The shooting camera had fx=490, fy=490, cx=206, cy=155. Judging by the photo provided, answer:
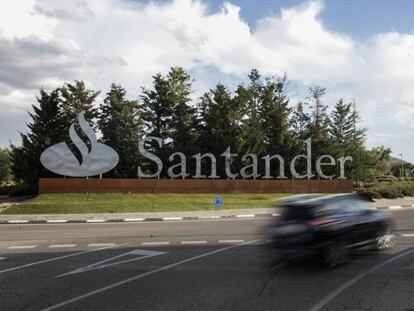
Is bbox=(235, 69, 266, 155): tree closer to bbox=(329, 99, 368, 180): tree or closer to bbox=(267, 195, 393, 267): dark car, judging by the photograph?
bbox=(329, 99, 368, 180): tree

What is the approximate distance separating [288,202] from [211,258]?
259cm

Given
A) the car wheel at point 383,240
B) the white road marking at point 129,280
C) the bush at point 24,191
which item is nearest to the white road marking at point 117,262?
the white road marking at point 129,280

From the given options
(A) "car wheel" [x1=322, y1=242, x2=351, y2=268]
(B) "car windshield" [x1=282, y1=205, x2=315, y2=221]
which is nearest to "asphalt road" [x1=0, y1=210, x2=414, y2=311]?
(A) "car wheel" [x1=322, y1=242, x2=351, y2=268]

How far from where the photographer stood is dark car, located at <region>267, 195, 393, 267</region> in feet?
32.6

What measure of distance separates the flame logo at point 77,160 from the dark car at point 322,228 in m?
28.4

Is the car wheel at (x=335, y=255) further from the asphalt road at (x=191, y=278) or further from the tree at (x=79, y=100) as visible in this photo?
the tree at (x=79, y=100)

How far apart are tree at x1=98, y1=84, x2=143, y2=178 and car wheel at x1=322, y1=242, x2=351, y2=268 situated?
41.9m

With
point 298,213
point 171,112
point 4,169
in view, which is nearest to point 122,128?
point 171,112

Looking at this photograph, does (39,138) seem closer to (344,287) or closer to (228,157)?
(228,157)

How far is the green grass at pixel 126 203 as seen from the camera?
3005cm

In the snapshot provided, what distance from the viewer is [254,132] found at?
51.1 m

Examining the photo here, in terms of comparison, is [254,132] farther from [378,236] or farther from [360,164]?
[378,236]

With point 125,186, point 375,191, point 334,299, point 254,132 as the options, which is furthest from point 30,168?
point 334,299

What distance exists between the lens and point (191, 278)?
9.62 meters
